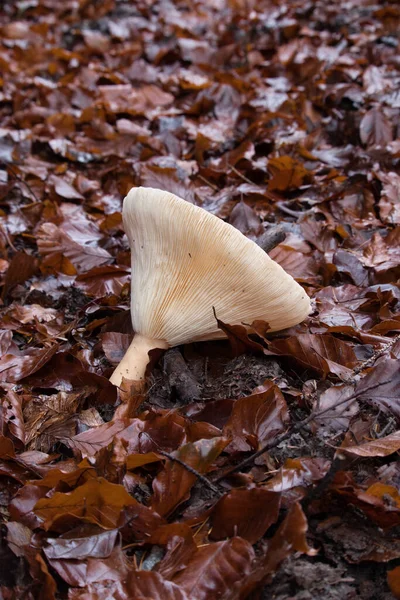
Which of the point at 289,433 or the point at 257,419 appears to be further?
the point at 257,419

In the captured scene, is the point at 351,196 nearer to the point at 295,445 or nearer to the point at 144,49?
the point at 295,445

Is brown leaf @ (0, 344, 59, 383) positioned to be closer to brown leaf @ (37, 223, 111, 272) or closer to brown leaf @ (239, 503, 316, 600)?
brown leaf @ (37, 223, 111, 272)

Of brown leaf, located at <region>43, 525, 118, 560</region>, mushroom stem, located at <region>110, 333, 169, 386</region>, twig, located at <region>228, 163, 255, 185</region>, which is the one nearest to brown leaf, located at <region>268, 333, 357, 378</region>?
mushroom stem, located at <region>110, 333, 169, 386</region>

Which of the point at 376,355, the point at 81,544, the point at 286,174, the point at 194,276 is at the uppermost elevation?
the point at 194,276

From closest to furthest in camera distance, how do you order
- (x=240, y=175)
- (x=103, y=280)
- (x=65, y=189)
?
1. (x=103, y=280)
2. (x=240, y=175)
3. (x=65, y=189)

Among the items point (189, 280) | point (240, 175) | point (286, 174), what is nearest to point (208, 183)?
point (240, 175)

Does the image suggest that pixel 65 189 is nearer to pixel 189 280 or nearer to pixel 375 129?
pixel 189 280

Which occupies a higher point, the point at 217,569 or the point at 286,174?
the point at 286,174
